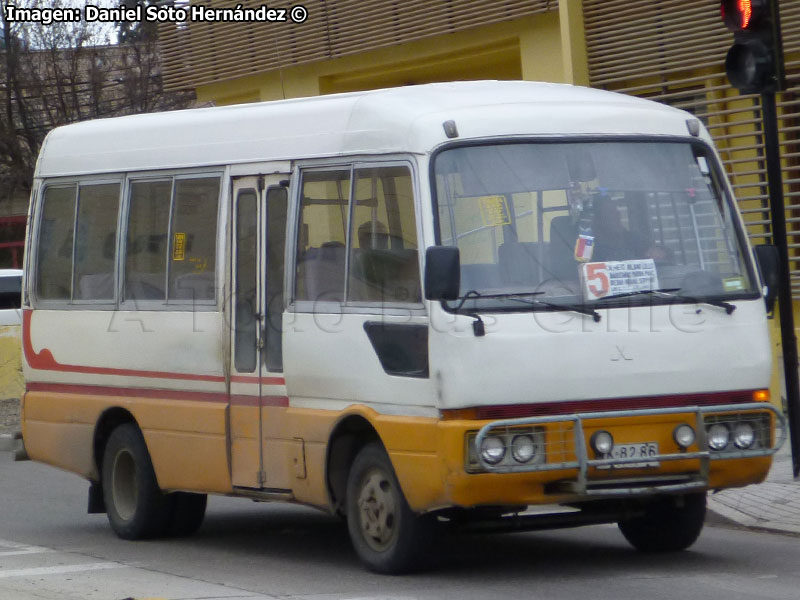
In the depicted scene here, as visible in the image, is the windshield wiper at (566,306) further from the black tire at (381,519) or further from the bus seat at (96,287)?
the bus seat at (96,287)

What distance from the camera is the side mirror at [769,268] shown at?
352 inches

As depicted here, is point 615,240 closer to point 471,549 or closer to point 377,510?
point 377,510

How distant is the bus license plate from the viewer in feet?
26.9

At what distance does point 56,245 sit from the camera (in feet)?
38.7

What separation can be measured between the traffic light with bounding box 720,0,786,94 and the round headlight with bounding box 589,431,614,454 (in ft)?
12.5

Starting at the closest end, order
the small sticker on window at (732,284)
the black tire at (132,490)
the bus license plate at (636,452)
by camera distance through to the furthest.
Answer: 1. the bus license plate at (636,452)
2. the small sticker on window at (732,284)
3. the black tire at (132,490)

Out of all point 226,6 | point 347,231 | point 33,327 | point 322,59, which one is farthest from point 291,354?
point 226,6

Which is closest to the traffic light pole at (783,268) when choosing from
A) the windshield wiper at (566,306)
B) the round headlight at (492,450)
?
the windshield wiper at (566,306)

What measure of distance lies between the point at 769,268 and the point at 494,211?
1691mm

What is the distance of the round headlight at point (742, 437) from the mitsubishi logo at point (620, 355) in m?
0.75

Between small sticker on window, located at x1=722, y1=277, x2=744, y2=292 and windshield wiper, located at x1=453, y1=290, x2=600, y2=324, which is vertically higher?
small sticker on window, located at x1=722, y1=277, x2=744, y2=292

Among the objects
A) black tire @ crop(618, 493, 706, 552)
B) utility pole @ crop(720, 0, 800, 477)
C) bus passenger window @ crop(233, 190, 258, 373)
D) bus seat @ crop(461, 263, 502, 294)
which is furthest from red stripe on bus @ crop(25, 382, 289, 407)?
utility pole @ crop(720, 0, 800, 477)

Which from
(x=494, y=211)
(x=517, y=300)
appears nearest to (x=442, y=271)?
(x=517, y=300)

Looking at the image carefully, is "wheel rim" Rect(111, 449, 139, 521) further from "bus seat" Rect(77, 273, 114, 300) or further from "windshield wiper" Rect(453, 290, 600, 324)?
"windshield wiper" Rect(453, 290, 600, 324)
